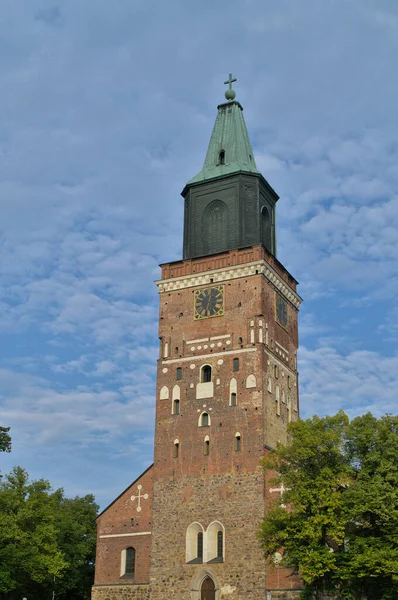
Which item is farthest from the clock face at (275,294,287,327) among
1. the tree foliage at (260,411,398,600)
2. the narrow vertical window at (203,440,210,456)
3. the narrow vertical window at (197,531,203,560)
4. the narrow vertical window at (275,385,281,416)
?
the tree foliage at (260,411,398,600)

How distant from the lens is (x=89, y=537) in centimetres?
6412

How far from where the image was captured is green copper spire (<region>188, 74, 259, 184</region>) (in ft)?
173

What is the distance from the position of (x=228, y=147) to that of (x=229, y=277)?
10893 millimetres

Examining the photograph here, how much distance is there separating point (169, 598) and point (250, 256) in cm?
2180

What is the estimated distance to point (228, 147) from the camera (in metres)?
54.3

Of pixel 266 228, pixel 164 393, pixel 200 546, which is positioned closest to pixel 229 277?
pixel 266 228

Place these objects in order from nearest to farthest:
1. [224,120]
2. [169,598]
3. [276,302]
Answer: [169,598] < [276,302] < [224,120]

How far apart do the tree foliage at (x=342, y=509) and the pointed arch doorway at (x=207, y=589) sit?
28.7ft

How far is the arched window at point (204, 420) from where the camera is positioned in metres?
46.4

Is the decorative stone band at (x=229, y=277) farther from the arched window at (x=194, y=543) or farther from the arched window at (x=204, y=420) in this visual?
the arched window at (x=194, y=543)

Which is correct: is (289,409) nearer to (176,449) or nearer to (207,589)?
(176,449)

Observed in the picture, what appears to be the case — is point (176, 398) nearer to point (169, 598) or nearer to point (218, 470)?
point (218, 470)

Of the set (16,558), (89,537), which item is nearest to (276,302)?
(16,558)

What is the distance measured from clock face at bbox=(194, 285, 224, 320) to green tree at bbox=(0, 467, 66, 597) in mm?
15798
